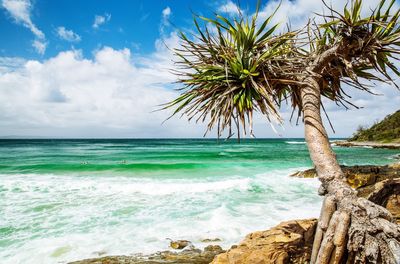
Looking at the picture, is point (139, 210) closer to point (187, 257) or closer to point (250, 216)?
point (250, 216)

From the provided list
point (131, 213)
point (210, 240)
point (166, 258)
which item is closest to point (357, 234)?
point (166, 258)

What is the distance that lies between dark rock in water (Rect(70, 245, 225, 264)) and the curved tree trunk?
123 inches

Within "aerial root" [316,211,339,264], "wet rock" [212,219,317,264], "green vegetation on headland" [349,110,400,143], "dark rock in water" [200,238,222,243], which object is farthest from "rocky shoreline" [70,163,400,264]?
"green vegetation on headland" [349,110,400,143]

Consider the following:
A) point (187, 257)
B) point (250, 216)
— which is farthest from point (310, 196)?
point (187, 257)

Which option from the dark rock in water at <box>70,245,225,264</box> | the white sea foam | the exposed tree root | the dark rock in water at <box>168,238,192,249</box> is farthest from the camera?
the white sea foam

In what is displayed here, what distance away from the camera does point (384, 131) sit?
212 ft

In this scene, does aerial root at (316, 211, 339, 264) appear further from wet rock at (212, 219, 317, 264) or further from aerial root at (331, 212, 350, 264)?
wet rock at (212, 219, 317, 264)

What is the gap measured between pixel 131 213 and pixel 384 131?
225 feet

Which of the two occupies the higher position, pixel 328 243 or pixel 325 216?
pixel 325 216

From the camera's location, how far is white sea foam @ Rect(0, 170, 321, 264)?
7051 millimetres

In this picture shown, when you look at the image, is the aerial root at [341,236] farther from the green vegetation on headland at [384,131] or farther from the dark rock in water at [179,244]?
the green vegetation on headland at [384,131]

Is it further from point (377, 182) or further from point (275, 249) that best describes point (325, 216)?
point (377, 182)

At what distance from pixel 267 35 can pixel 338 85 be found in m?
1.35

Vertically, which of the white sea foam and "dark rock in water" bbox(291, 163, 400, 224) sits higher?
"dark rock in water" bbox(291, 163, 400, 224)
